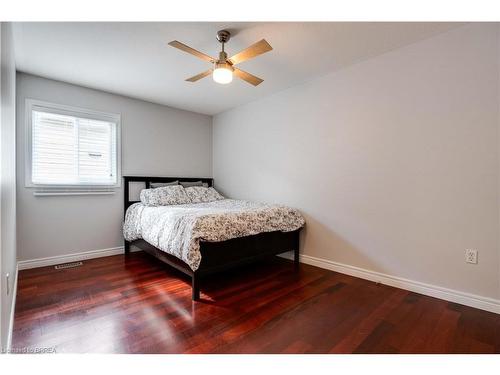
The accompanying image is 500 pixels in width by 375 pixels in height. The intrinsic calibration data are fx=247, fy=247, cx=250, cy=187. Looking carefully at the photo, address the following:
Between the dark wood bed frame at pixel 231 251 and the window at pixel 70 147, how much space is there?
3.71ft

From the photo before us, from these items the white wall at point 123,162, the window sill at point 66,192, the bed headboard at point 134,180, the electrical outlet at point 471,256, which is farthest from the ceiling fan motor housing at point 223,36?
the electrical outlet at point 471,256

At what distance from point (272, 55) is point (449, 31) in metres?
1.53

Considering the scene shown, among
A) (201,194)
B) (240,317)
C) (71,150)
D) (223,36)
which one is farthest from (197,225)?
(71,150)

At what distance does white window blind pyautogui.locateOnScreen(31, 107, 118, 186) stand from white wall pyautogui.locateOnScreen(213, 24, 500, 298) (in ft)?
8.00

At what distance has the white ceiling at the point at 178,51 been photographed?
6.73ft

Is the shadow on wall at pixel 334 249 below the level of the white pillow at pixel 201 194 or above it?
below

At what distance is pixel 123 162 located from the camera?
11.9ft

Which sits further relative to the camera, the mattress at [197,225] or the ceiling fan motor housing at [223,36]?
the mattress at [197,225]

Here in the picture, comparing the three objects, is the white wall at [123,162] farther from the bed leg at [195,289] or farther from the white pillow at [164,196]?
the bed leg at [195,289]

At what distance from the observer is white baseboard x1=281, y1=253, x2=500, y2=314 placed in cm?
198

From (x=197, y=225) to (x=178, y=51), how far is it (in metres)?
1.68

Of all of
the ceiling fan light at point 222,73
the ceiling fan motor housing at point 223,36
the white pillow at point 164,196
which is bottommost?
the white pillow at point 164,196

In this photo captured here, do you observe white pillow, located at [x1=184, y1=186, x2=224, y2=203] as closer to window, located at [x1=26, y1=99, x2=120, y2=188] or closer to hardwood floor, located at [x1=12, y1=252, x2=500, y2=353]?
window, located at [x1=26, y1=99, x2=120, y2=188]

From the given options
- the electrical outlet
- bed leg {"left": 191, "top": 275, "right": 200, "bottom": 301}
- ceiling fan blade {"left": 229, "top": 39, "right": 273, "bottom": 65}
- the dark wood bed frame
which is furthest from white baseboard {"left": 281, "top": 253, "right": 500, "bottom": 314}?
ceiling fan blade {"left": 229, "top": 39, "right": 273, "bottom": 65}
